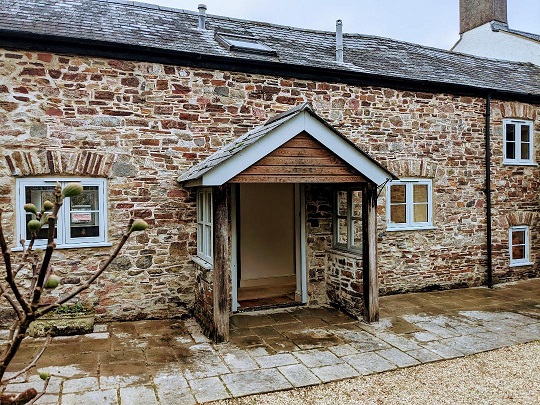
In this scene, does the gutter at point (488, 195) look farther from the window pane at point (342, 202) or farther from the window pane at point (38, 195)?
the window pane at point (38, 195)

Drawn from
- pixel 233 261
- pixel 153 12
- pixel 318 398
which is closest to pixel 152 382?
pixel 318 398

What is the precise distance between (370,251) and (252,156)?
2.61m

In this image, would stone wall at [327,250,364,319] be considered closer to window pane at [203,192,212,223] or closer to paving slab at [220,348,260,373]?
paving slab at [220,348,260,373]

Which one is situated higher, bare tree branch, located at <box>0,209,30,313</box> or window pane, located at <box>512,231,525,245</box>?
bare tree branch, located at <box>0,209,30,313</box>

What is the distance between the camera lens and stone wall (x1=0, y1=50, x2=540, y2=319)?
6574mm

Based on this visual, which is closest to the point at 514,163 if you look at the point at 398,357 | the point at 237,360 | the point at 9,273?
the point at 398,357

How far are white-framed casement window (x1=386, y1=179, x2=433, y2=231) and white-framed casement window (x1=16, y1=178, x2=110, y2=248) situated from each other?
18.3 ft

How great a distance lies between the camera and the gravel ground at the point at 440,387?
14.9 feet

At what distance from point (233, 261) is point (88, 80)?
12.7ft

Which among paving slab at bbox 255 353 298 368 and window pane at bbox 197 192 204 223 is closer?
paving slab at bbox 255 353 298 368

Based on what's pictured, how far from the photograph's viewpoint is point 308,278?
8.19 metres

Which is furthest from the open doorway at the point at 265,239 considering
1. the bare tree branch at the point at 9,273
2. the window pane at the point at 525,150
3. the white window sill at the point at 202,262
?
the bare tree branch at the point at 9,273

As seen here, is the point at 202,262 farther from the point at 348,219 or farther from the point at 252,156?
the point at 348,219

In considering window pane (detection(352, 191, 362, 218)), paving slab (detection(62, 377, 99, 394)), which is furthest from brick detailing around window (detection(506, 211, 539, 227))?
paving slab (detection(62, 377, 99, 394))
